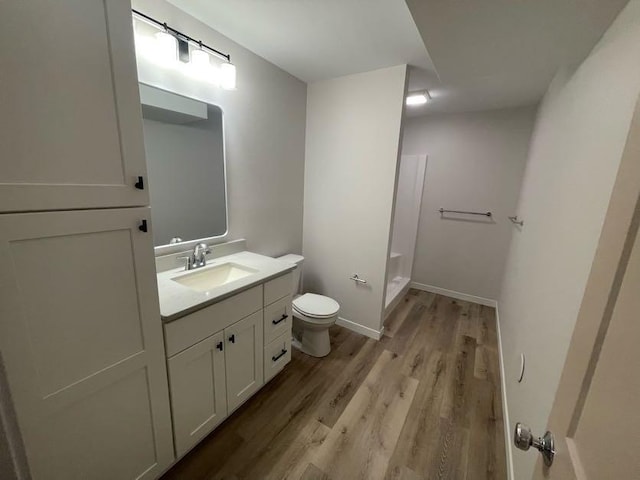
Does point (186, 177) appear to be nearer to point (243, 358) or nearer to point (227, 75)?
point (227, 75)

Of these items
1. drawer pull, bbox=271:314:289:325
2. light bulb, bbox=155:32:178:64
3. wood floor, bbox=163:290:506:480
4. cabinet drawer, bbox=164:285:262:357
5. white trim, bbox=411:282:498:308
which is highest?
light bulb, bbox=155:32:178:64

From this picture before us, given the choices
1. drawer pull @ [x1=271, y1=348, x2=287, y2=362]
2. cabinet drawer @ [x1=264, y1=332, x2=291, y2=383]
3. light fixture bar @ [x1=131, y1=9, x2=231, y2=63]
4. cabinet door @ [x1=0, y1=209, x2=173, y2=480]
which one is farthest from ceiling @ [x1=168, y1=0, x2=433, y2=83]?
drawer pull @ [x1=271, y1=348, x2=287, y2=362]

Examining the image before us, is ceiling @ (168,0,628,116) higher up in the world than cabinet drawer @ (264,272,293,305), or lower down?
higher up

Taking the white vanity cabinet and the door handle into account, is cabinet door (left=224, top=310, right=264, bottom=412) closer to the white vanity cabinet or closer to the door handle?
the white vanity cabinet

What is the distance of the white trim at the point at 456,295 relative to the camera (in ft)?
10.6

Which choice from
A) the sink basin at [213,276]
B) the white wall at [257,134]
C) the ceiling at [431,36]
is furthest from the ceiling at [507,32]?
the sink basin at [213,276]

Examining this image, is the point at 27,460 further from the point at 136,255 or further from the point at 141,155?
the point at 141,155

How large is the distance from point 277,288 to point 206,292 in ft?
1.63

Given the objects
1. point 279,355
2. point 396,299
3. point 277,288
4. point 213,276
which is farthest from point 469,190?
point 213,276

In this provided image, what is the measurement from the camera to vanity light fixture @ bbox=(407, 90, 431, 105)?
2.45 metres

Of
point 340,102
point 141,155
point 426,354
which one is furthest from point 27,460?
Result: point 340,102

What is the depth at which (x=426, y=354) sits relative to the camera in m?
2.27

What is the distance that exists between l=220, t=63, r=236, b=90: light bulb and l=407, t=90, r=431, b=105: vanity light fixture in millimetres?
1691

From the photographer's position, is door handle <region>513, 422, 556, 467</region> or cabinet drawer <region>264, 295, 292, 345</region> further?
cabinet drawer <region>264, 295, 292, 345</region>
